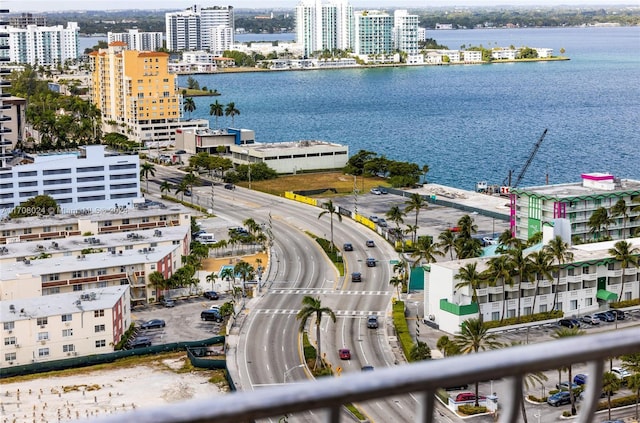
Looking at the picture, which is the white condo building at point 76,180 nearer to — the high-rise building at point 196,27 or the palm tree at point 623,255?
the palm tree at point 623,255

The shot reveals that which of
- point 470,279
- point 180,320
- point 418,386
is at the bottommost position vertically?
point 180,320

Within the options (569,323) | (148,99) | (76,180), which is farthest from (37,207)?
(148,99)

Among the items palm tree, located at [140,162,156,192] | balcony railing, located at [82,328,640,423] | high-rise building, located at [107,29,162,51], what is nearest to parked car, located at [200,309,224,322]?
balcony railing, located at [82,328,640,423]

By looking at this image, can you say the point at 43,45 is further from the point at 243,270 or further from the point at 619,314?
the point at 619,314

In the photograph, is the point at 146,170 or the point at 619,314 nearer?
the point at 619,314

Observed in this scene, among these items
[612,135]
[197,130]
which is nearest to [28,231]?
[197,130]

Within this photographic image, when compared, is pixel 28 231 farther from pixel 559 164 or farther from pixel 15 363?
pixel 559 164
